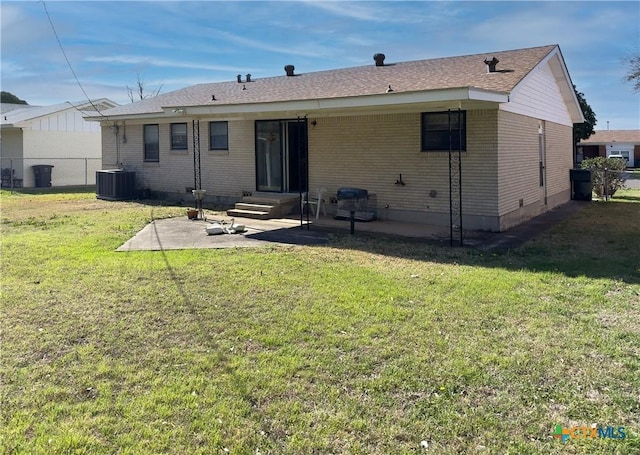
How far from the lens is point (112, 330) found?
184 inches

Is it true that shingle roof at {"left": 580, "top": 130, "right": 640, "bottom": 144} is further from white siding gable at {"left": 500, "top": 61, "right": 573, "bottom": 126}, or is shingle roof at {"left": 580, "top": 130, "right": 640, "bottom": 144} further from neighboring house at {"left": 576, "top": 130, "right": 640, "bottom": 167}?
white siding gable at {"left": 500, "top": 61, "right": 573, "bottom": 126}

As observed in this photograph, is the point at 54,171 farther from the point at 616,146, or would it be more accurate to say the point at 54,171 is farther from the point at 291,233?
the point at 616,146

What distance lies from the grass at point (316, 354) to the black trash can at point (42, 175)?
1883cm

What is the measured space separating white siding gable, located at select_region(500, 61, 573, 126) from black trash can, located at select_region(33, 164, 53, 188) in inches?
865

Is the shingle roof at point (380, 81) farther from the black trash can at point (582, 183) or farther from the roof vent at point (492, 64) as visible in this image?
the black trash can at point (582, 183)

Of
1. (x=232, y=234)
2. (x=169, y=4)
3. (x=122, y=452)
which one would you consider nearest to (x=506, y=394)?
(x=122, y=452)

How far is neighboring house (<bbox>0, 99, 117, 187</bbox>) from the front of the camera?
79.1ft

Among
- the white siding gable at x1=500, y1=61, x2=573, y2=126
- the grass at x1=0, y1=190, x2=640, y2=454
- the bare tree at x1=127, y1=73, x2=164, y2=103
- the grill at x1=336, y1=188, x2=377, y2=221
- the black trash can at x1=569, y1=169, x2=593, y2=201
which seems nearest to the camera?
the grass at x1=0, y1=190, x2=640, y2=454

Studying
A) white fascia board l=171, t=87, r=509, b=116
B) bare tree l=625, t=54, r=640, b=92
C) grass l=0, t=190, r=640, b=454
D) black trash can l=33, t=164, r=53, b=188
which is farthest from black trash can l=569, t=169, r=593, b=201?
black trash can l=33, t=164, r=53, b=188

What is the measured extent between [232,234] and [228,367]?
251 inches

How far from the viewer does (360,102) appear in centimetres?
959

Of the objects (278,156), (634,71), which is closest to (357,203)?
(278,156)

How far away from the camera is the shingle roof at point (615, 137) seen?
5313 cm

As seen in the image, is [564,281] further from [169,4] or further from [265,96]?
[169,4]
